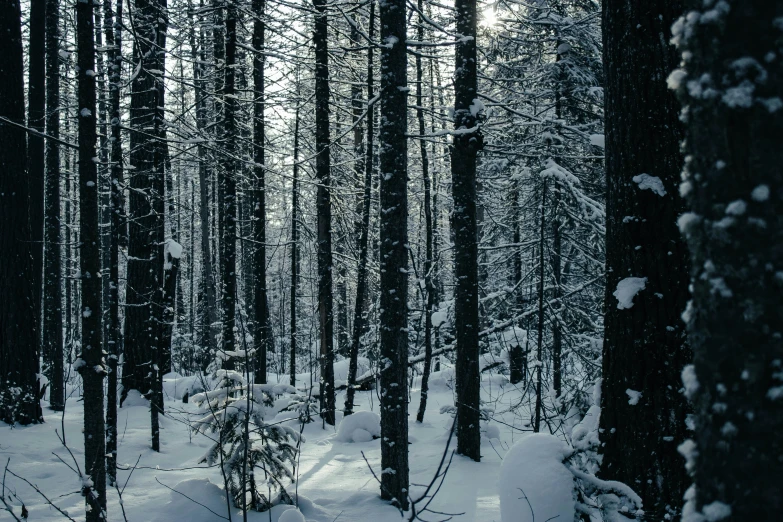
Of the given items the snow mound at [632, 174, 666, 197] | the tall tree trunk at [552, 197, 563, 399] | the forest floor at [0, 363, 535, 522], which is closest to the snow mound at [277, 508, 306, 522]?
the forest floor at [0, 363, 535, 522]

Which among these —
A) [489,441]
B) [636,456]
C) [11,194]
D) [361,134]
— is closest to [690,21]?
[636,456]

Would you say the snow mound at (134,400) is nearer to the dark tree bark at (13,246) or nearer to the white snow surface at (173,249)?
the dark tree bark at (13,246)

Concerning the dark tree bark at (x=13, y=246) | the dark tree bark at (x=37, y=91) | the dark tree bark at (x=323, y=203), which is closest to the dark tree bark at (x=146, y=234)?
the dark tree bark at (x=13, y=246)

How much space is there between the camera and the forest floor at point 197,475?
5527 mm

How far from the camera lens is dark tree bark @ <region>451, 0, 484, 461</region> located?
7.86 metres

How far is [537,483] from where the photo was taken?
3.66m

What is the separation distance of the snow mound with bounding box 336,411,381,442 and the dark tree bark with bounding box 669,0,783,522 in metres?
9.11

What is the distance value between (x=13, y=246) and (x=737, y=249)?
10.0 metres

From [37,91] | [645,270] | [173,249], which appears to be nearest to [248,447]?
[173,249]

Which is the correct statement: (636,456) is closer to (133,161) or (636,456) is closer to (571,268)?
(133,161)

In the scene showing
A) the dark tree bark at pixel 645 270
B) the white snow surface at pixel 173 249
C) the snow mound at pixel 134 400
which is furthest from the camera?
the snow mound at pixel 134 400

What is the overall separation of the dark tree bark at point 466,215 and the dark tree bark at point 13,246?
717 centimetres

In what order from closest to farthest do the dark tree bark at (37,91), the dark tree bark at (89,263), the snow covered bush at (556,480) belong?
the snow covered bush at (556,480) → the dark tree bark at (89,263) → the dark tree bark at (37,91)

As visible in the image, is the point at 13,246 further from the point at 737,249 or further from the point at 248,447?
the point at 737,249
